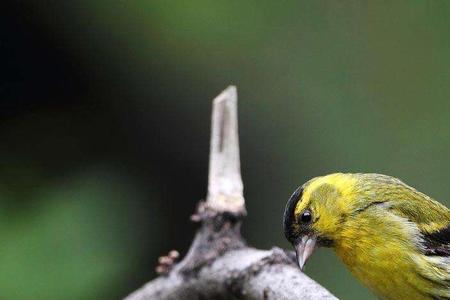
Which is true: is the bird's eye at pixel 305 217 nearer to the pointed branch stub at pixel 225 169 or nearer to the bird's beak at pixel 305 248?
the bird's beak at pixel 305 248

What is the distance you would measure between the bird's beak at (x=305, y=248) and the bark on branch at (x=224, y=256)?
49mm

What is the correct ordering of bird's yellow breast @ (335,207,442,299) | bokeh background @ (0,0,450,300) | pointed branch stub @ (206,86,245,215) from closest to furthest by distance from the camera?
bird's yellow breast @ (335,207,442,299)
pointed branch stub @ (206,86,245,215)
bokeh background @ (0,0,450,300)

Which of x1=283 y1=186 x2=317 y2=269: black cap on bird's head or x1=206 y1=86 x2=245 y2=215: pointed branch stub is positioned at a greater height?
x1=206 y1=86 x2=245 y2=215: pointed branch stub

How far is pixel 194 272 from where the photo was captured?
148 inches

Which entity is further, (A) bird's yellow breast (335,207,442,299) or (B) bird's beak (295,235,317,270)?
(B) bird's beak (295,235,317,270)

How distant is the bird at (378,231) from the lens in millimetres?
3455

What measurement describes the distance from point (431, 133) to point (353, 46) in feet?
2.36

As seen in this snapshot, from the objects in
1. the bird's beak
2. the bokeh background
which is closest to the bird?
the bird's beak

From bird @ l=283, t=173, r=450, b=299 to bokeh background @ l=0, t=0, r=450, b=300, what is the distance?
1.25 meters

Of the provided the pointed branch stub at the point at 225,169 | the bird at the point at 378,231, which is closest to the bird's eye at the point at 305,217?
the bird at the point at 378,231

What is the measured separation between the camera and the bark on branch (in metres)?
3.49

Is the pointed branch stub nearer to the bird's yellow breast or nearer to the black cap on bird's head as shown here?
the black cap on bird's head

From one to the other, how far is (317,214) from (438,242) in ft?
1.50

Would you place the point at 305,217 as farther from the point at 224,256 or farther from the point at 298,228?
the point at 224,256
